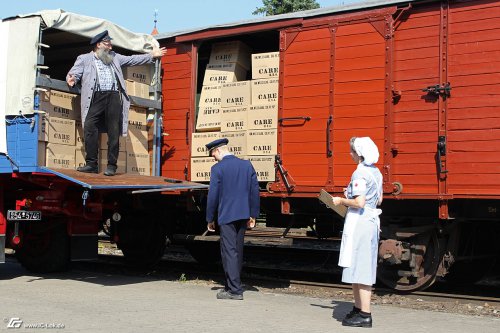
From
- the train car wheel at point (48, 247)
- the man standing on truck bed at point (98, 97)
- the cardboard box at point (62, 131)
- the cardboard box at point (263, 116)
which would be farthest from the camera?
the train car wheel at point (48, 247)

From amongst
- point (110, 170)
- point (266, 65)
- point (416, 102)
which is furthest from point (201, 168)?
point (416, 102)

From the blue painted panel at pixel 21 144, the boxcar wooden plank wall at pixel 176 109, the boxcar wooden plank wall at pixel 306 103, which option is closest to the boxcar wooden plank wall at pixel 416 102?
the boxcar wooden plank wall at pixel 306 103

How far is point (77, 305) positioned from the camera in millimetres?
6855

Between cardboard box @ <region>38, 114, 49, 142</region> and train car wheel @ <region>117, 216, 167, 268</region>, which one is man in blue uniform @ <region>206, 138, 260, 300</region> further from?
train car wheel @ <region>117, 216, 167, 268</region>

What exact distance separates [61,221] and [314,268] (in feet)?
14.9

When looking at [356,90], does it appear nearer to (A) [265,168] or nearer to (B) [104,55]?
(A) [265,168]

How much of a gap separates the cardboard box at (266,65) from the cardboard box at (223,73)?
58cm

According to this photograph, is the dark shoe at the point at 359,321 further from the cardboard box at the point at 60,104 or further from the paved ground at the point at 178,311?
the cardboard box at the point at 60,104

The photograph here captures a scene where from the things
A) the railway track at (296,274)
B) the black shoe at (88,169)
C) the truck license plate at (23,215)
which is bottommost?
the railway track at (296,274)

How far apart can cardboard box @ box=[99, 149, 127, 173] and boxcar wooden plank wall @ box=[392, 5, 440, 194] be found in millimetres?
3815

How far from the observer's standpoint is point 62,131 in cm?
855

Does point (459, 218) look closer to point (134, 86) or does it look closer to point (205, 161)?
point (205, 161)

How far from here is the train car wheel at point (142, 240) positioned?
10.4 metres

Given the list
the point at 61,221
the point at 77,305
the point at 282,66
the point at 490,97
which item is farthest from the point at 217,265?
the point at 490,97
